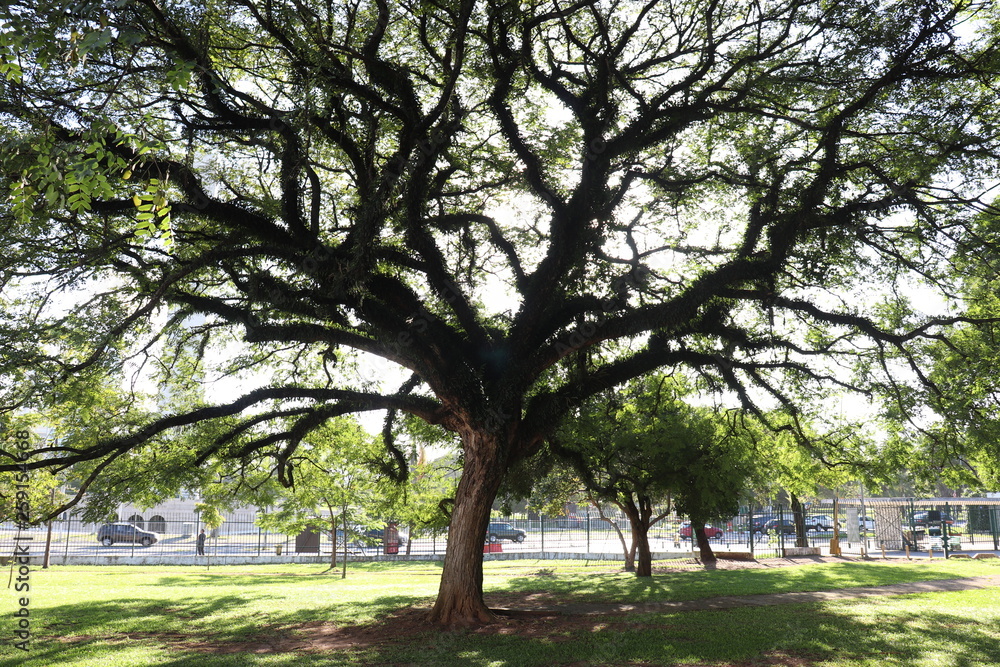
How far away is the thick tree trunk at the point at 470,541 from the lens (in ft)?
39.0

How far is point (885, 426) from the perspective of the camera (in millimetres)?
15195

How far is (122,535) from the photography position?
38156 mm

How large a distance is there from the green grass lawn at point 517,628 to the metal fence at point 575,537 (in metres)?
9.76

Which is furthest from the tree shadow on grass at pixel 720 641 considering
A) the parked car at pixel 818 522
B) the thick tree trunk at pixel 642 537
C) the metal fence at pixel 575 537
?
the parked car at pixel 818 522

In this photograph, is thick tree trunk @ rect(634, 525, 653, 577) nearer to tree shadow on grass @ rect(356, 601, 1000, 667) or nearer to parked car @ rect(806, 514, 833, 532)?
tree shadow on grass @ rect(356, 601, 1000, 667)

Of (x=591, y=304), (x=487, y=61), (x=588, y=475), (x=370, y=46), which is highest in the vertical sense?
(x=487, y=61)

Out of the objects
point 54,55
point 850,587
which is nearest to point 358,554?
point 850,587

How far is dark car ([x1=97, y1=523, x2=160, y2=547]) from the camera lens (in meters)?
36.0

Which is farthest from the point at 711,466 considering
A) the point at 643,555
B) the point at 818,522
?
the point at 818,522

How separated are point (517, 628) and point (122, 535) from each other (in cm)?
3489

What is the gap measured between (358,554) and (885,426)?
27.1m

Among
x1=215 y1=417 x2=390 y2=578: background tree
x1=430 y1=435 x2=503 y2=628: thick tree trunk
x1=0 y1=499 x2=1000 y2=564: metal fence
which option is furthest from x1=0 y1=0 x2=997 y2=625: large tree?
x1=0 y1=499 x2=1000 y2=564: metal fence

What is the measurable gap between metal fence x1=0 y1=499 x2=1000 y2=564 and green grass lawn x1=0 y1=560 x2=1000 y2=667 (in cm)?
976

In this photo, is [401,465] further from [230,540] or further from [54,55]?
[230,540]
